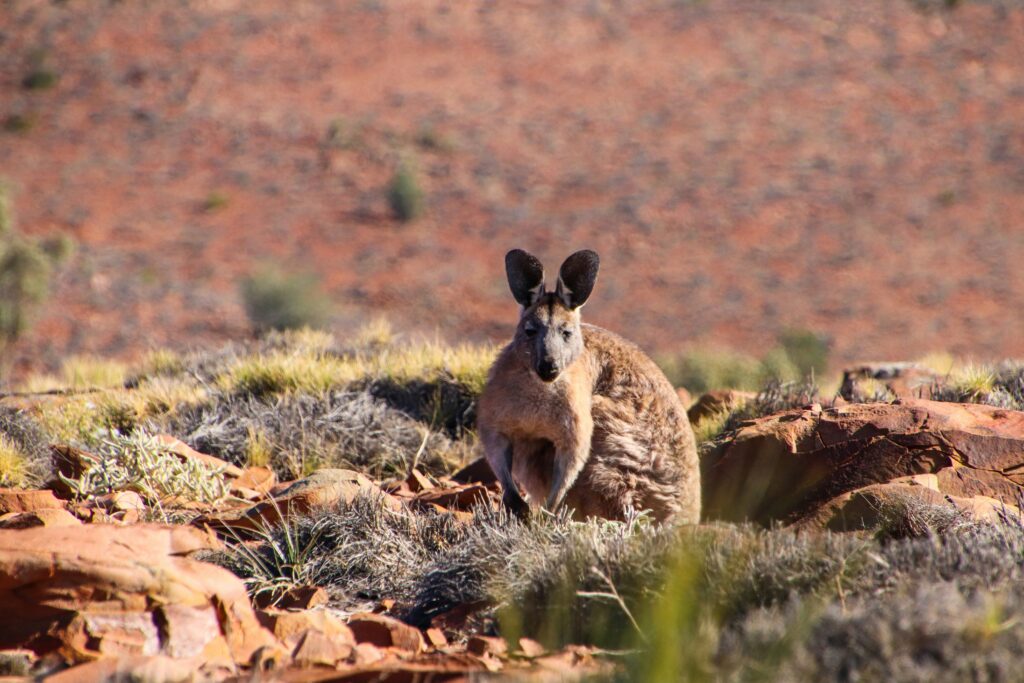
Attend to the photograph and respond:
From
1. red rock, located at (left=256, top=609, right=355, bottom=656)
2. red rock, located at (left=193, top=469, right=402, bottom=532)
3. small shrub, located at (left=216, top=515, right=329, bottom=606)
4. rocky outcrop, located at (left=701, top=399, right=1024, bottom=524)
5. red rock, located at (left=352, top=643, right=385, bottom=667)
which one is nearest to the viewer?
red rock, located at (left=352, top=643, right=385, bottom=667)

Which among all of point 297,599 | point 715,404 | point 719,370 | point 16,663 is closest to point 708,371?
point 719,370

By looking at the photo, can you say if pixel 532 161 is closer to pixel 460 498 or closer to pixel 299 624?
pixel 460 498

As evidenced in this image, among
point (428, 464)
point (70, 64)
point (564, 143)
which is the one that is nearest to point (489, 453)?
point (428, 464)

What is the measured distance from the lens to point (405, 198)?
34031 mm

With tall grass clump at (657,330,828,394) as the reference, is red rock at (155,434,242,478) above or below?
above

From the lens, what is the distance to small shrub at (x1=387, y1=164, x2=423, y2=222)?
34094 mm

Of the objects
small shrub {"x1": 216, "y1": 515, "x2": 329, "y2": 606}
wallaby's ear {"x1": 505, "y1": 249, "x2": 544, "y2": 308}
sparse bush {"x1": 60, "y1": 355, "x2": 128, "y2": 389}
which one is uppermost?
wallaby's ear {"x1": 505, "y1": 249, "x2": 544, "y2": 308}

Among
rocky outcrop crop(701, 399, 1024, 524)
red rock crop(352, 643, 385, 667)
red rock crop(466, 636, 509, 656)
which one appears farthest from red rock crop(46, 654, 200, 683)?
rocky outcrop crop(701, 399, 1024, 524)

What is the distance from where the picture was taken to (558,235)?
32406 millimetres

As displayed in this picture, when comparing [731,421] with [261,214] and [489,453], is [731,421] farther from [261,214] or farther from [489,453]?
[261,214]

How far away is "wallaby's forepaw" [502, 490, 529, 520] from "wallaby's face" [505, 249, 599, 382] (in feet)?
2.61

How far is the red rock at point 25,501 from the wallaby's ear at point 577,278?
3.36 meters

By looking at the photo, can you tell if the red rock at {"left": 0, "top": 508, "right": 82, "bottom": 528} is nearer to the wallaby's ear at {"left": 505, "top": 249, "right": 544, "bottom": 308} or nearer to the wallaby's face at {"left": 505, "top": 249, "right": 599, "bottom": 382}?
the wallaby's face at {"left": 505, "top": 249, "right": 599, "bottom": 382}

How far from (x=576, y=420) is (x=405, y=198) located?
94.2 ft
